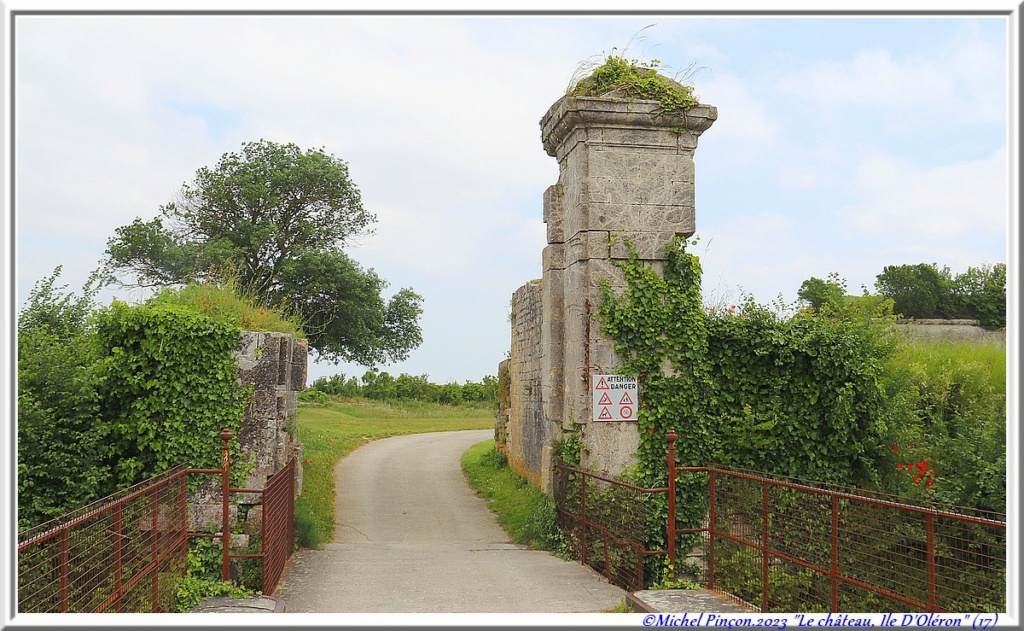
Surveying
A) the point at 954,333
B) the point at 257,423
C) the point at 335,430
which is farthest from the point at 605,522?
the point at 954,333

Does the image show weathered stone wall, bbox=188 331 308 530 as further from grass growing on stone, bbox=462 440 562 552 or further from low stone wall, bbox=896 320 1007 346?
low stone wall, bbox=896 320 1007 346

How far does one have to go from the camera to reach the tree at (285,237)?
90.3ft

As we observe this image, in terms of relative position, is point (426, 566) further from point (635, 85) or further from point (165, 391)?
point (635, 85)

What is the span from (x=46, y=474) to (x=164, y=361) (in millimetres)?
1395

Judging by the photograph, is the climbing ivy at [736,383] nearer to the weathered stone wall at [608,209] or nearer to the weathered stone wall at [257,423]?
the weathered stone wall at [608,209]

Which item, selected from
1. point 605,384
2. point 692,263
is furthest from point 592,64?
point 605,384

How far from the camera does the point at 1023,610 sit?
5.19 metres

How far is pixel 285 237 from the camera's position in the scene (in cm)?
2850

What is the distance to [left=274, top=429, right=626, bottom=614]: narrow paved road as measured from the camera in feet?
25.1

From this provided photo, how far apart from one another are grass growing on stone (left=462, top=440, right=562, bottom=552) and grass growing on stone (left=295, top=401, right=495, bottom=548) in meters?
2.35

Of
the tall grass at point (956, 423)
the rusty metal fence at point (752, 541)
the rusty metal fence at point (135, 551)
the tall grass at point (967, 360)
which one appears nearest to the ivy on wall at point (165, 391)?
the rusty metal fence at point (135, 551)

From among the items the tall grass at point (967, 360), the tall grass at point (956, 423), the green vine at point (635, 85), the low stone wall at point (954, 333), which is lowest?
the tall grass at point (956, 423)

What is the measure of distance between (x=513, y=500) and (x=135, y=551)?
6928 mm

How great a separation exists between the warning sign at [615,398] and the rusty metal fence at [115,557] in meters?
4.34
